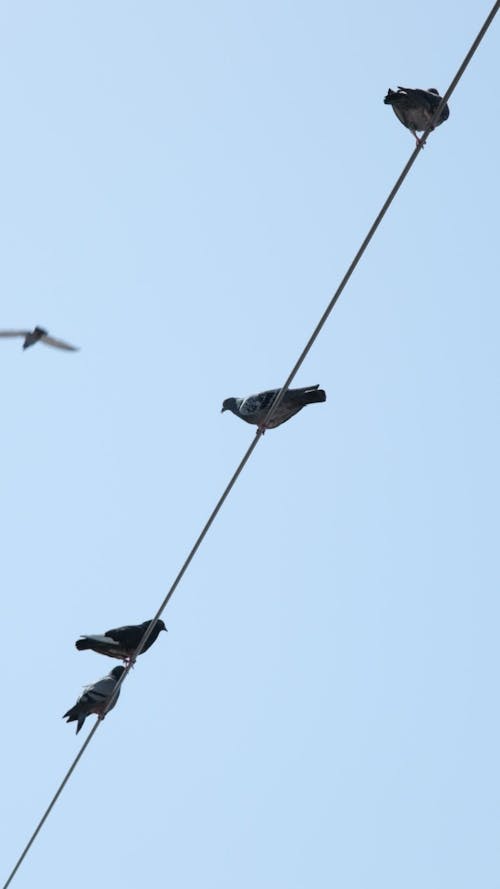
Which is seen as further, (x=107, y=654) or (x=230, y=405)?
(x=230, y=405)

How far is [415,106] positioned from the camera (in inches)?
648

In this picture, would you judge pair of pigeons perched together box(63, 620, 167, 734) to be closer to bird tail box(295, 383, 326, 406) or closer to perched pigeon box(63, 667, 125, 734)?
perched pigeon box(63, 667, 125, 734)

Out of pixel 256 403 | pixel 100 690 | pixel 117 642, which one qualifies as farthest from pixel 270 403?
pixel 100 690

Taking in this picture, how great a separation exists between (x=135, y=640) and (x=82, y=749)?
14.8 ft

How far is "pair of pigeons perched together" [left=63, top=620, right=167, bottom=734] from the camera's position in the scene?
50.9 feet

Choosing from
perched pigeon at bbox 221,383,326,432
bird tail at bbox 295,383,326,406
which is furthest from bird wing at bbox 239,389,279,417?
bird tail at bbox 295,383,326,406

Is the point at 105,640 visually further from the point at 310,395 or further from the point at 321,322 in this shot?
the point at 321,322

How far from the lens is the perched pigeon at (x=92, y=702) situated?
1603 centimetres

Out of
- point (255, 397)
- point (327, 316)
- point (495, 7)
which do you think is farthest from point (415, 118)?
point (495, 7)

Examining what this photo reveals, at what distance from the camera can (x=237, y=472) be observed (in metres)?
10.6

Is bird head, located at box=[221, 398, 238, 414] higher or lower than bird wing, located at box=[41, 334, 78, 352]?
higher

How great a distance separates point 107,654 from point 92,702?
783 mm

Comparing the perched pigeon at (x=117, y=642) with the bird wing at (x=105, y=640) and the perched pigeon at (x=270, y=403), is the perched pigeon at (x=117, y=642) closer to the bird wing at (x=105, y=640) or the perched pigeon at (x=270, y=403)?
the bird wing at (x=105, y=640)

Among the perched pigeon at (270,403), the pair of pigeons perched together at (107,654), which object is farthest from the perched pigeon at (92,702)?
the perched pigeon at (270,403)
